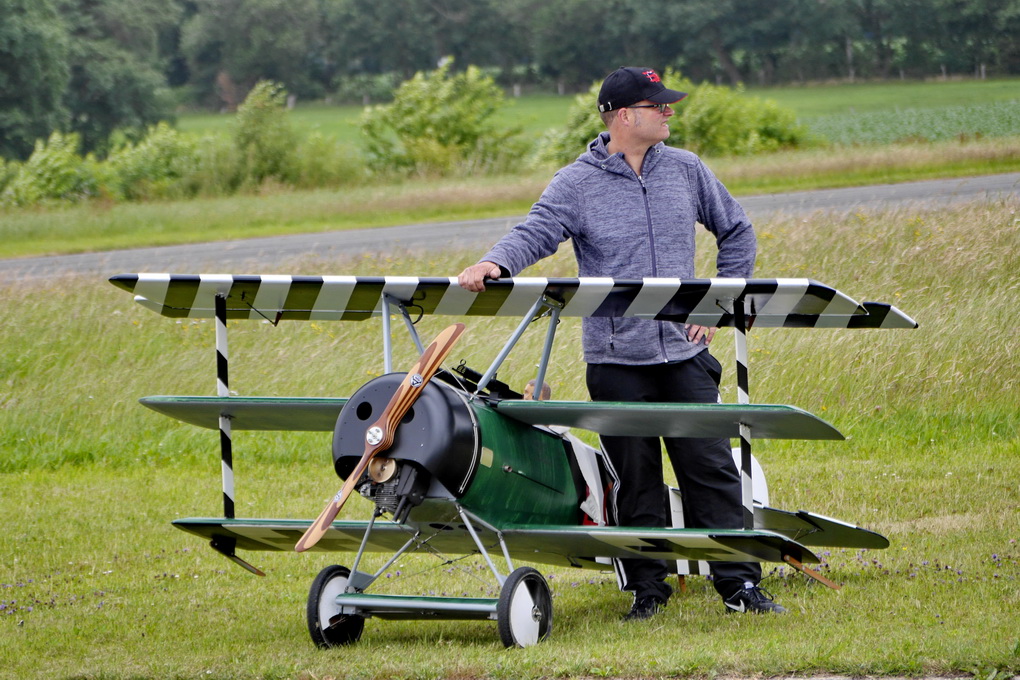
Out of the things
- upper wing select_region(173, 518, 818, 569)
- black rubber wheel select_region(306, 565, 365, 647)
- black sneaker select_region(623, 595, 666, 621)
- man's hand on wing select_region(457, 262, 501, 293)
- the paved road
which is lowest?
the paved road

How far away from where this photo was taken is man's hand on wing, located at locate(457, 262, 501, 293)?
201 inches

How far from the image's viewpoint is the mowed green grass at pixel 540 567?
4965 millimetres

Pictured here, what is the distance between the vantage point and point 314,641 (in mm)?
5164

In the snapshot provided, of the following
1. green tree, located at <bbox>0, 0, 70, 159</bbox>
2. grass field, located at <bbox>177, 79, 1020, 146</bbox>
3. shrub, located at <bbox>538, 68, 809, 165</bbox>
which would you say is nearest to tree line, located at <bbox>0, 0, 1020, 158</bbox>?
Answer: green tree, located at <bbox>0, 0, 70, 159</bbox>

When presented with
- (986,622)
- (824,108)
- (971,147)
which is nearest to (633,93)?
(986,622)

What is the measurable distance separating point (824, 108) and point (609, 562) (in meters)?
38.4

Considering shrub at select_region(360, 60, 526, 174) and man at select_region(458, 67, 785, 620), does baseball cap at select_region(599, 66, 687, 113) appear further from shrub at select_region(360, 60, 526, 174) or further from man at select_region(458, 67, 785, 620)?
shrub at select_region(360, 60, 526, 174)

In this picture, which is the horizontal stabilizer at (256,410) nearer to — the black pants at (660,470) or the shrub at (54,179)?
the black pants at (660,470)

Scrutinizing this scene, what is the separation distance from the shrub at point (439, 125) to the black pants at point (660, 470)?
3026 centimetres

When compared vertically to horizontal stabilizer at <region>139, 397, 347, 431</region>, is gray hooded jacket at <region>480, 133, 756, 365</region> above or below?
above

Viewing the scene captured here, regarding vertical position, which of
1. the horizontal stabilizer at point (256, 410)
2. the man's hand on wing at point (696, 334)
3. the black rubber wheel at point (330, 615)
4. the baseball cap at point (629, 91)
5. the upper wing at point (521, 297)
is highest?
the baseball cap at point (629, 91)

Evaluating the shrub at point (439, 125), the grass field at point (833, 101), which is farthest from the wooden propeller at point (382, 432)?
the shrub at point (439, 125)

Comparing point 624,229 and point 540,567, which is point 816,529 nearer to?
point 624,229

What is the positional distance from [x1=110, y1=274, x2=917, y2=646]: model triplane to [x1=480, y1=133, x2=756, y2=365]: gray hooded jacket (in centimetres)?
24
